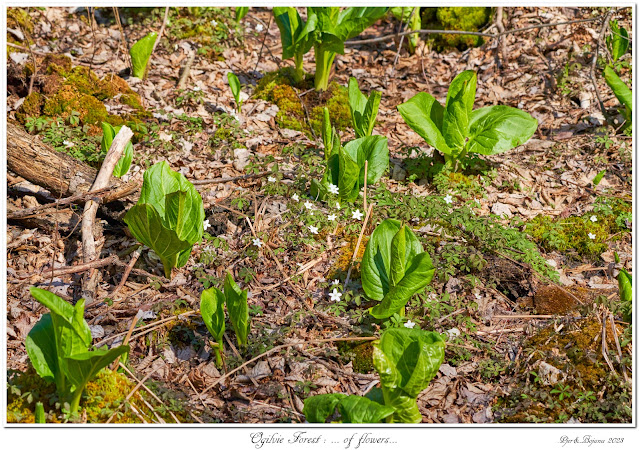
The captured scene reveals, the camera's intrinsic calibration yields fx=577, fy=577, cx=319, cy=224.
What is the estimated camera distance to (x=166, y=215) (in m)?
2.97

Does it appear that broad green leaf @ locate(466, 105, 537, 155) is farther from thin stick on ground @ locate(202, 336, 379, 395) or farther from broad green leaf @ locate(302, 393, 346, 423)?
broad green leaf @ locate(302, 393, 346, 423)

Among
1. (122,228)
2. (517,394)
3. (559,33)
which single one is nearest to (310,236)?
(122,228)

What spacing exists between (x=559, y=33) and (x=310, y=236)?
11.2 feet

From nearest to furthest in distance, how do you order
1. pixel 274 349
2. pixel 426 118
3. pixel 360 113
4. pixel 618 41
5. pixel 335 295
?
pixel 274 349
pixel 335 295
pixel 426 118
pixel 360 113
pixel 618 41

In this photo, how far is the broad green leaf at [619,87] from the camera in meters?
4.11

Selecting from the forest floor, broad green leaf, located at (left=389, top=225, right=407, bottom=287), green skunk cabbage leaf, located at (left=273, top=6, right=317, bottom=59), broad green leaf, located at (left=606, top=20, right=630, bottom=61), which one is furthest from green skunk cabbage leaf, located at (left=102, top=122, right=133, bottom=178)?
broad green leaf, located at (left=606, top=20, right=630, bottom=61)

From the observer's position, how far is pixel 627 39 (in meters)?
4.65

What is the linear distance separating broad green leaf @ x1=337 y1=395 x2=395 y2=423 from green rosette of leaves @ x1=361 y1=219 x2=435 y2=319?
2.10 feet

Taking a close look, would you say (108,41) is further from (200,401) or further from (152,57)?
(200,401)

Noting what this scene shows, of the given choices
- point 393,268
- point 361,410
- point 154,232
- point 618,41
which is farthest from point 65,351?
point 618,41

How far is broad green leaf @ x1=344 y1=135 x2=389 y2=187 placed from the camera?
3709 millimetres

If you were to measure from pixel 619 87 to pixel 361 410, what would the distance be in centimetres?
321

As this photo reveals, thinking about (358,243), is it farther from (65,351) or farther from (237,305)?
(65,351)

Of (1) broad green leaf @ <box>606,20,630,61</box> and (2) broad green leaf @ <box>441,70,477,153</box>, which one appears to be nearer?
(2) broad green leaf @ <box>441,70,477,153</box>
